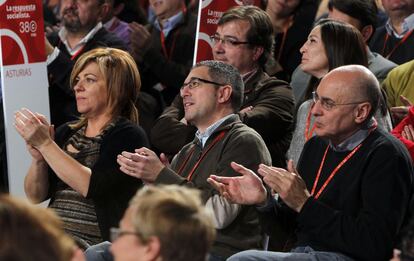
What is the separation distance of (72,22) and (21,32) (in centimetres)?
103

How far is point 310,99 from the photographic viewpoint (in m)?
5.66

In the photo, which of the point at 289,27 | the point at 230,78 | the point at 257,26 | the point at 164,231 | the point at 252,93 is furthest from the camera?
the point at 289,27

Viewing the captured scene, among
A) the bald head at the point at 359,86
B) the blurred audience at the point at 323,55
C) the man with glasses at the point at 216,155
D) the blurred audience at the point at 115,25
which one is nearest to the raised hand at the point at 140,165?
the man with glasses at the point at 216,155

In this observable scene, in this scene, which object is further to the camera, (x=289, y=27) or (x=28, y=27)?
(x=289, y=27)

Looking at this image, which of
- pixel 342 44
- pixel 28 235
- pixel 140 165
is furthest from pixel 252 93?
pixel 28 235

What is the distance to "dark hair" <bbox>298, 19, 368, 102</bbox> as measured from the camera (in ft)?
18.1

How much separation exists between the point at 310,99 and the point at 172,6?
→ 213 centimetres

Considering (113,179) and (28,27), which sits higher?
(28,27)

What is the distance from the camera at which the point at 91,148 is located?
5133 mm

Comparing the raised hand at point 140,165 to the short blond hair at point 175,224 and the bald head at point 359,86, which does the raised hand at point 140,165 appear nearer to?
the bald head at point 359,86

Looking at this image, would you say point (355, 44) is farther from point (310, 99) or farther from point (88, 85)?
point (88, 85)

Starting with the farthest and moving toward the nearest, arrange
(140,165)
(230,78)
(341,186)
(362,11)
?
(362,11) < (230,78) < (140,165) < (341,186)

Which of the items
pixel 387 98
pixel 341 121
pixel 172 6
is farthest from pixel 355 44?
A: pixel 172 6

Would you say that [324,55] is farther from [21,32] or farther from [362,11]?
[21,32]
